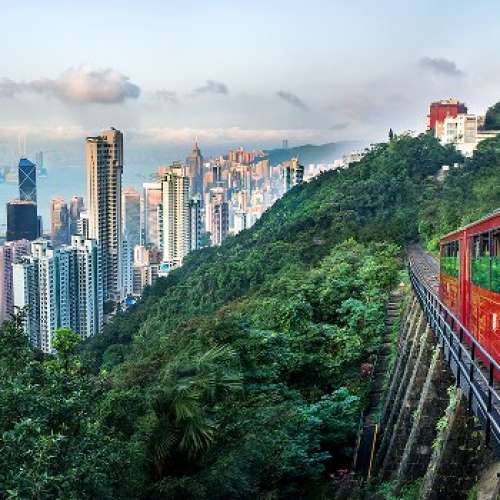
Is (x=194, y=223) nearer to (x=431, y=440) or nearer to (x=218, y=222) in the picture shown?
(x=218, y=222)

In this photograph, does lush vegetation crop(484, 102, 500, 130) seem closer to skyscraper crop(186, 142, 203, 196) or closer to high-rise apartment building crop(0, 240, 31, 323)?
high-rise apartment building crop(0, 240, 31, 323)

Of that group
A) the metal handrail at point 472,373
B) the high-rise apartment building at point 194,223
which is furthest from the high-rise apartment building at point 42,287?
the metal handrail at point 472,373

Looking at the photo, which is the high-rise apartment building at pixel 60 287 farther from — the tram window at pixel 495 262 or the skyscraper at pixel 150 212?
the skyscraper at pixel 150 212

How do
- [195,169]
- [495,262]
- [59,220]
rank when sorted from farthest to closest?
[195,169]
[59,220]
[495,262]

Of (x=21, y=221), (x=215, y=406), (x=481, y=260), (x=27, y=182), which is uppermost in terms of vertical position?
(x=27, y=182)

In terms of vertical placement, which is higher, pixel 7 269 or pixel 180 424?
pixel 180 424

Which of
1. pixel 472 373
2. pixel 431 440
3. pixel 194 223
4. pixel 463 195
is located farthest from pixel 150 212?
pixel 472 373
